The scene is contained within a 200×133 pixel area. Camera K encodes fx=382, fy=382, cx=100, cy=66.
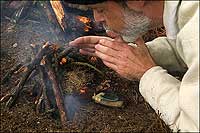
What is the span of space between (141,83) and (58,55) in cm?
125

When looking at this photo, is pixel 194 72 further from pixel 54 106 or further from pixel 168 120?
pixel 54 106

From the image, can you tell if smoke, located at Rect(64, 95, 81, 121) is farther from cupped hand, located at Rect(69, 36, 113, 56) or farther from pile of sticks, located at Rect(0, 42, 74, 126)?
cupped hand, located at Rect(69, 36, 113, 56)

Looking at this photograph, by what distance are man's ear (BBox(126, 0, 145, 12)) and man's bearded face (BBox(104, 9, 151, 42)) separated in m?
0.07

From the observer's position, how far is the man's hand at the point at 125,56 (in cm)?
289

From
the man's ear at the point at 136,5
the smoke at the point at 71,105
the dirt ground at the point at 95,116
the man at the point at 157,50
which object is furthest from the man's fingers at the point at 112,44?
the smoke at the point at 71,105

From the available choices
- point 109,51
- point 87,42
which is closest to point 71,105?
point 87,42

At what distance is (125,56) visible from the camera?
291cm

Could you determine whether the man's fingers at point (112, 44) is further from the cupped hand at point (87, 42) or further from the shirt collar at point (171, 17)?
the shirt collar at point (171, 17)

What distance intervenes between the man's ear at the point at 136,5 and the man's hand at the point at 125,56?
480 millimetres

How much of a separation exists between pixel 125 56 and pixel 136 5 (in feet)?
1.80

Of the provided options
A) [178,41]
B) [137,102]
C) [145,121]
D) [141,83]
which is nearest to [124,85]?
[137,102]

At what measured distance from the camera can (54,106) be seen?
356 cm

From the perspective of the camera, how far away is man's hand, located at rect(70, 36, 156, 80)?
2.89 m

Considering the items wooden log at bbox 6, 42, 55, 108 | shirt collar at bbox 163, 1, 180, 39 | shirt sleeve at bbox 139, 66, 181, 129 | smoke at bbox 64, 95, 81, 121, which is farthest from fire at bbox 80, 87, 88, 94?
shirt collar at bbox 163, 1, 180, 39
